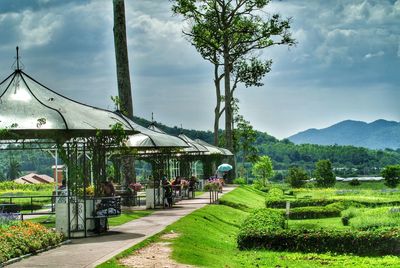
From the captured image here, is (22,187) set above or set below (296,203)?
above

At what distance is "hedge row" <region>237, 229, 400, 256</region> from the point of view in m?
20.4

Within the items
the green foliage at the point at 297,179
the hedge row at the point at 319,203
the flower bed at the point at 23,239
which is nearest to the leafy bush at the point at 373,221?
the hedge row at the point at 319,203

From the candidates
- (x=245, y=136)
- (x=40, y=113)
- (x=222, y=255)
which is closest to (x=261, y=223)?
(x=222, y=255)

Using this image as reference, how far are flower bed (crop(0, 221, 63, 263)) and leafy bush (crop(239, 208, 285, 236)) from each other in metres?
6.21

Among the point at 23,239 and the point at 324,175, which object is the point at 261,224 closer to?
the point at 23,239

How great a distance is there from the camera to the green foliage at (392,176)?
87.8 metres

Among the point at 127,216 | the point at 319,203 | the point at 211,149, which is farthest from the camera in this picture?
the point at 211,149

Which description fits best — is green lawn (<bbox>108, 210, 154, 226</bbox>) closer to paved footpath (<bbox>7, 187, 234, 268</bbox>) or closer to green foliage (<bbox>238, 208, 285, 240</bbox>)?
paved footpath (<bbox>7, 187, 234, 268</bbox>)

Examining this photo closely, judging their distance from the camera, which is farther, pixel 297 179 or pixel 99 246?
pixel 297 179

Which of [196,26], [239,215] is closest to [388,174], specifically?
[196,26]

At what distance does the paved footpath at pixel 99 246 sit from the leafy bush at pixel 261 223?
2345mm

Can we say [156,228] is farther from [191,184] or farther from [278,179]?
[278,179]

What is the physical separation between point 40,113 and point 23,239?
4484 millimetres

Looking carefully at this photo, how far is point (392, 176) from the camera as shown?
8800 cm
